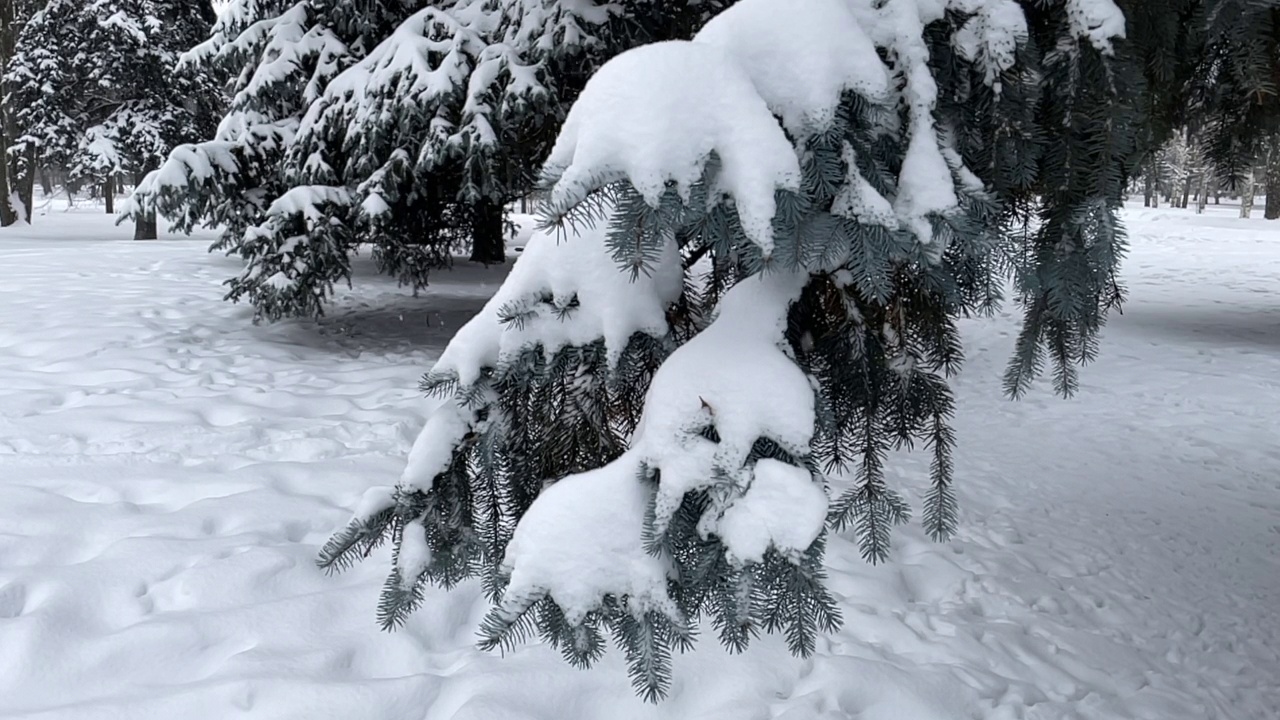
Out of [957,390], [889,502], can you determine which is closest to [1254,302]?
[957,390]

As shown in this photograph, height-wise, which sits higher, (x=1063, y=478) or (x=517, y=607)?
(x=517, y=607)

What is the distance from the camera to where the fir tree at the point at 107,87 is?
1638 cm

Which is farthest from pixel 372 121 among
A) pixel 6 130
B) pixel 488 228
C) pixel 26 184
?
pixel 26 184

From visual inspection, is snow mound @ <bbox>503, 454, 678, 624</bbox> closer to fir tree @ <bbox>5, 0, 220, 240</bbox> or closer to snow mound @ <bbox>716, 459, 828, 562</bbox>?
snow mound @ <bbox>716, 459, 828, 562</bbox>

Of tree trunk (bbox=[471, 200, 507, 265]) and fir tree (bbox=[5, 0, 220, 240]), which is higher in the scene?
fir tree (bbox=[5, 0, 220, 240])

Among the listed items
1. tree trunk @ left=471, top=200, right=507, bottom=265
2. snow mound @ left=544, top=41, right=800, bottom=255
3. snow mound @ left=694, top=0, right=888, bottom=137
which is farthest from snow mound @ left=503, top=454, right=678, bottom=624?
tree trunk @ left=471, top=200, right=507, bottom=265

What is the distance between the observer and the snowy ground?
2.93m

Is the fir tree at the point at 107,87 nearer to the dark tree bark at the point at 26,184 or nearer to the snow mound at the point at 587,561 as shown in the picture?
the dark tree bark at the point at 26,184

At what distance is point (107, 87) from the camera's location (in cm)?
1684

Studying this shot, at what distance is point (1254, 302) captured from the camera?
1205cm

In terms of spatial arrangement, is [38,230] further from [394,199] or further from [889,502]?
Result: [889,502]

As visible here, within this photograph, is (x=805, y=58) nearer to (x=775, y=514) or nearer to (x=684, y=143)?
(x=684, y=143)

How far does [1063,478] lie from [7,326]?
26.8 feet

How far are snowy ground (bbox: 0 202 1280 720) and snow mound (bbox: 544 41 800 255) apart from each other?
6.78ft
